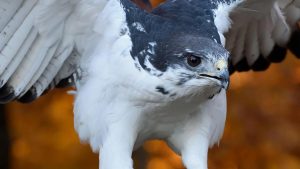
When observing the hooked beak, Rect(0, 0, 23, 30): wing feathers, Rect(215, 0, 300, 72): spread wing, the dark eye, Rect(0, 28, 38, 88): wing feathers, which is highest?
Rect(0, 0, 23, 30): wing feathers

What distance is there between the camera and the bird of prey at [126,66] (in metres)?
3.72

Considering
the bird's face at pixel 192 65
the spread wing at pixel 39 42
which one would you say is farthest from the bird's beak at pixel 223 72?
the spread wing at pixel 39 42

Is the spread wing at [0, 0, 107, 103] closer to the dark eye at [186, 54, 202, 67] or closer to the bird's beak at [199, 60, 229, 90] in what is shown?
the dark eye at [186, 54, 202, 67]

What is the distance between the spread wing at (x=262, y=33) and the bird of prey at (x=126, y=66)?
23 cm

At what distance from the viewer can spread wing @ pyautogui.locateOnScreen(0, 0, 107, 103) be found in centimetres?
405

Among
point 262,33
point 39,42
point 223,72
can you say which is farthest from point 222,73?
point 262,33

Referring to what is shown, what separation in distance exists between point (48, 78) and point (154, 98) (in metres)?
0.76

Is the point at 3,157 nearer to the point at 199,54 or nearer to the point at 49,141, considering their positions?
the point at 49,141

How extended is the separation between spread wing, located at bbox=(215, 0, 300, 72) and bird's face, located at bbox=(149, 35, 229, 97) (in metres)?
0.82

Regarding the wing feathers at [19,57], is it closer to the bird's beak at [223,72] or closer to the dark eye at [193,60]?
the dark eye at [193,60]

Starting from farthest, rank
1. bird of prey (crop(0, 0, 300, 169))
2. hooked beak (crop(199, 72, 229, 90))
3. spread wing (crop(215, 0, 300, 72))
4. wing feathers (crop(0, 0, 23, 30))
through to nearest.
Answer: spread wing (crop(215, 0, 300, 72))
wing feathers (crop(0, 0, 23, 30))
bird of prey (crop(0, 0, 300, 169))
hooked beak (crop(199, 72, 229, 90))

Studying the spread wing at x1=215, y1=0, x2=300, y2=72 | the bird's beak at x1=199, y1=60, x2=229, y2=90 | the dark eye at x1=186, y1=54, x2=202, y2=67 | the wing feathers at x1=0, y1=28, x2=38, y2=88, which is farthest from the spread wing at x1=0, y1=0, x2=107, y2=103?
the spread wing at x1=215, y1=0, x2=300, y2=72

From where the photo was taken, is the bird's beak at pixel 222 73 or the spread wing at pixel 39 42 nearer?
the bird's beak at pixel 222 73

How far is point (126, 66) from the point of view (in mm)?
3861
